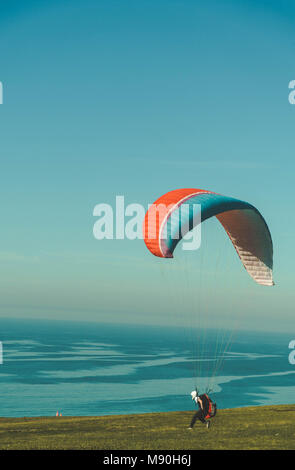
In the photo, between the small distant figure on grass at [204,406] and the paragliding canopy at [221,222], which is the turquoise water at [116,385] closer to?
the paragliding canopy at [221,222]

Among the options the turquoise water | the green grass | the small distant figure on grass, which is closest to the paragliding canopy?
the small distant figure on grass

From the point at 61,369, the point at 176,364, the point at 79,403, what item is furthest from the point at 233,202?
the point at 176,364

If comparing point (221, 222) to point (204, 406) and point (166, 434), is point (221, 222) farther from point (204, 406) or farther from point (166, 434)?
point (166, 434)

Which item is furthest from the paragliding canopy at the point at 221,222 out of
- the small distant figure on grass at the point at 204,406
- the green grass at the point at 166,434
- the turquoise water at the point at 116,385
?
the turquoise water at the point at 116,385

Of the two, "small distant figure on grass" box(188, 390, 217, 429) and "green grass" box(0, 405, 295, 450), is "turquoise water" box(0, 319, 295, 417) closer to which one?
"green grass" box(0, 405, 295, 450)
